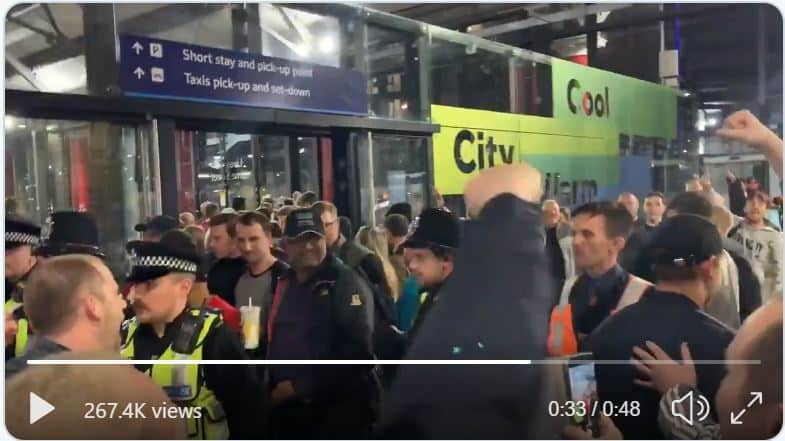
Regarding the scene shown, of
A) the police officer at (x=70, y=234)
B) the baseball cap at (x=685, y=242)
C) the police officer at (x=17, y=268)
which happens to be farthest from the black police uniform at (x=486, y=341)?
the police officer at (x=17, y=268)

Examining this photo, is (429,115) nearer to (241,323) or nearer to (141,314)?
(241,323)

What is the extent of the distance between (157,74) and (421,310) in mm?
885

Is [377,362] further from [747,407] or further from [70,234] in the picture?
[747,407]

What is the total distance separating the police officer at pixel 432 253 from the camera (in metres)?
1.83

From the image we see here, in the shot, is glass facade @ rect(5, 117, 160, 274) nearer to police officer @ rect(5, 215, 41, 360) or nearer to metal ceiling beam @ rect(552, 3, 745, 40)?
police officer @ rect(5, 215, 41, 360)

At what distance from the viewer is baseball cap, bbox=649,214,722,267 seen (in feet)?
5.89

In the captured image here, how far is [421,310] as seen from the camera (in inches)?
72.6

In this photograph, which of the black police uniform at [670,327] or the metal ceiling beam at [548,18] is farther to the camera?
the metal ceiling beam at [548,18]

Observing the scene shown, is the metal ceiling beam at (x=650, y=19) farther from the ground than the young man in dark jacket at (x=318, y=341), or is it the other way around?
the metal ceiling beam at (x=650, y=19)

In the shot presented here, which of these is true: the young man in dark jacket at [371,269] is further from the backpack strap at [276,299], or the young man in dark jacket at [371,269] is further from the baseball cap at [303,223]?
the backpack strap at [276,299]

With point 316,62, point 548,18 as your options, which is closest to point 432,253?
point 316,62

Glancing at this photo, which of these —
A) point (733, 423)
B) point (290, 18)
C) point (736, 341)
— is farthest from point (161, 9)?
point (733, 423)

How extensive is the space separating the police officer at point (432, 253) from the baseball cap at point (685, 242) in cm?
49

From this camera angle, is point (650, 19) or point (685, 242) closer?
point (685, 242)
